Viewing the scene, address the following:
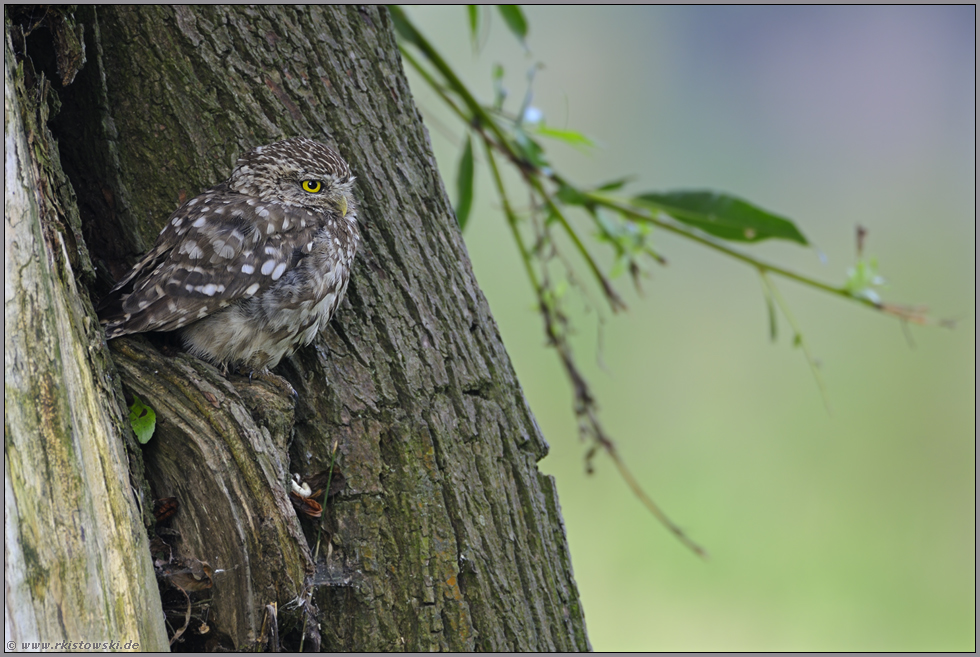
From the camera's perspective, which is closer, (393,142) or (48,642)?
(48,642)

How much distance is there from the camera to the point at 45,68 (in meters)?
Answer: 1.69

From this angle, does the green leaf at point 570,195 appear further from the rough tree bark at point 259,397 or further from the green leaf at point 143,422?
the green leaf at point 143,422

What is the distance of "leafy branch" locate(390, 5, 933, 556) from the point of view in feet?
8.63

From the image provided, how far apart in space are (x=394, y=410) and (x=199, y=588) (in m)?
0.58

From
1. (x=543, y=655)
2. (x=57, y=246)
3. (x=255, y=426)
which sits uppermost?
(x=57, y=246)

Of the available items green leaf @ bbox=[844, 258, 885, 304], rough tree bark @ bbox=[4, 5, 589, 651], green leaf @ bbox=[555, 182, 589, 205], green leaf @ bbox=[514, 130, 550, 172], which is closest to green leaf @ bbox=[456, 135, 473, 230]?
green leaf @ bbox=[514, 130, 550, 172]

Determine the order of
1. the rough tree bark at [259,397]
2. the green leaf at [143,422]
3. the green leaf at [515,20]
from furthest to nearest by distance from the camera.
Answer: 1. the green leaf at [515,20]
2. the green leaf at [143,422]
3. the rough tree bark at [259,397]

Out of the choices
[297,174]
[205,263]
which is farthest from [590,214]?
[205,263]

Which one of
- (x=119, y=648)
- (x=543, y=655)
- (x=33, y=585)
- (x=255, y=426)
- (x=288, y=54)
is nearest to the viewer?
(x=33, y=585)

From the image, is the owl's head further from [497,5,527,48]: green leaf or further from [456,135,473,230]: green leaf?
[497,5,527,48]: green leaf

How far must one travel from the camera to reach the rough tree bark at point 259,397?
4.49ft

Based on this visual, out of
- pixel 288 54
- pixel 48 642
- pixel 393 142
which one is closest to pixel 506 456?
pixel 393 142

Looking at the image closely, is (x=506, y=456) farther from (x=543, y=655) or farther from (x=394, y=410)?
(x=543, y=655)

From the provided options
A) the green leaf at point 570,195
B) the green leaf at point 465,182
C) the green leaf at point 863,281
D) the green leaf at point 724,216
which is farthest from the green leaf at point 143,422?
the green leaf at point 863,281
